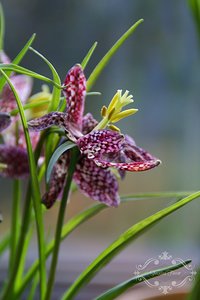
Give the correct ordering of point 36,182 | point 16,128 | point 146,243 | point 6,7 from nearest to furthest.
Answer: point 36,182 → point 16,128 → point 6,7 → point 146,243

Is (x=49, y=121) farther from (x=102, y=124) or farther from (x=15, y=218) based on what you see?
(x=15, y=218)

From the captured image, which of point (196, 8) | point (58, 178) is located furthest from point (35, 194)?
point (196, 8)

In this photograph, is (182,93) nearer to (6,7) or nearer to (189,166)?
(189,166)

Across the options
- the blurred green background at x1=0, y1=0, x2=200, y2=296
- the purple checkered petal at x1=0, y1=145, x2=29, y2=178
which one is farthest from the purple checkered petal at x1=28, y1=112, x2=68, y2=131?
the blurred green background at x1=0, y1=0, x2=200, y2=296

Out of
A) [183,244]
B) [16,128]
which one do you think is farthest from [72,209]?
[16,128]

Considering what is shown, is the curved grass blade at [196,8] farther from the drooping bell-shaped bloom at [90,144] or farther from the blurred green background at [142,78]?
the blurred green background at [142,78]

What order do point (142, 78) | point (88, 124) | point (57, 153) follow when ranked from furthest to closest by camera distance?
point (142, 78) < point (88, 124) < point (57, 153)

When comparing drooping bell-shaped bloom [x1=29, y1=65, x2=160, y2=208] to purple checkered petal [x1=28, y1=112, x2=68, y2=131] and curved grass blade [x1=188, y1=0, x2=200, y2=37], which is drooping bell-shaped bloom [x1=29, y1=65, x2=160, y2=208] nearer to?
purple checkered petal [x1=28, y1=112, x2=68, y2=131]
